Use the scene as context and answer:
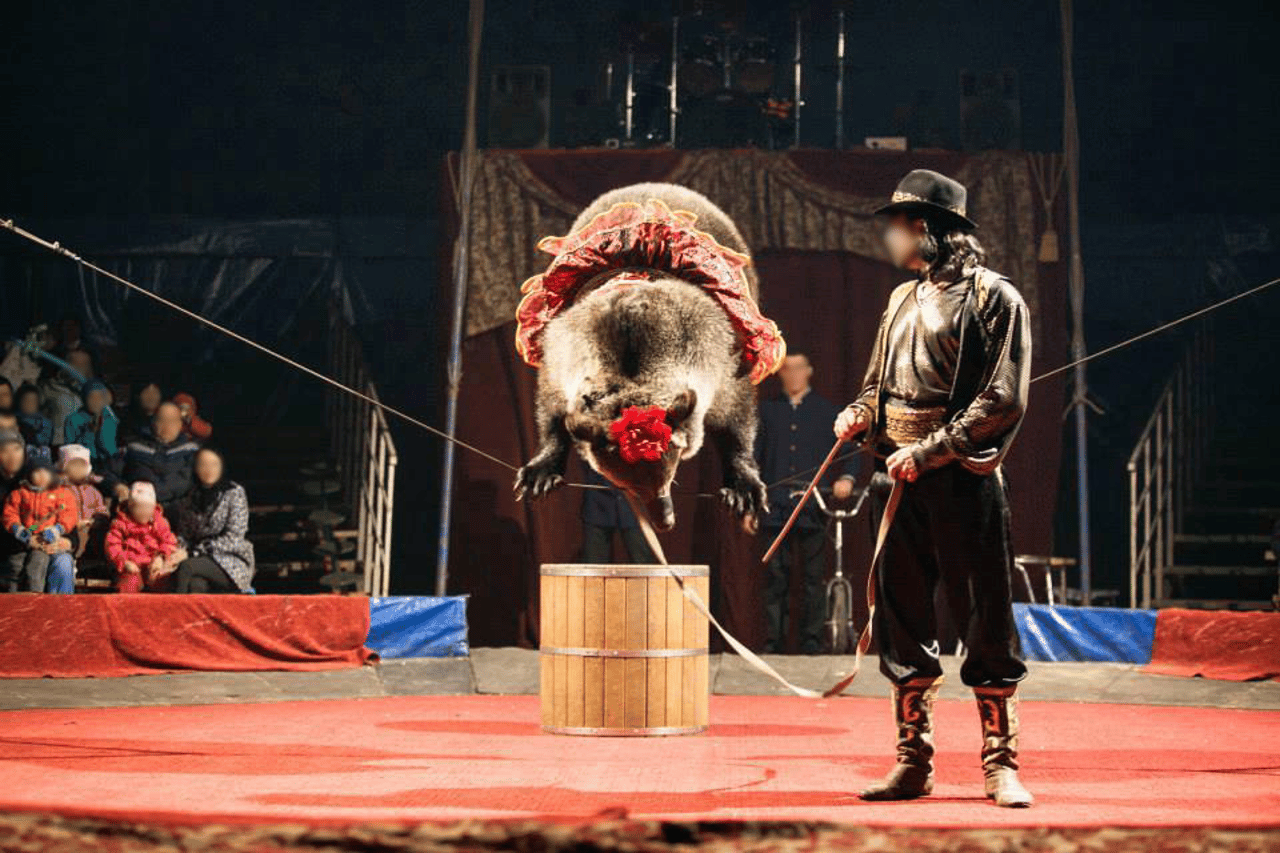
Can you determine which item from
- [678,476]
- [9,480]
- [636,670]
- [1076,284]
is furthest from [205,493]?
[1076,284]

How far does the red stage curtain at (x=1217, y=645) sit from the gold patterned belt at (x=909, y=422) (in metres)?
3.86

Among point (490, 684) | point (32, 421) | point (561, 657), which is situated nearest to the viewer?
point (561, 657)

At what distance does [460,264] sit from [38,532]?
2.87 meters

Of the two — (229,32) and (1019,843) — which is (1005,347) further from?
(229,32)

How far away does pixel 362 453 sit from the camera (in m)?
10.4

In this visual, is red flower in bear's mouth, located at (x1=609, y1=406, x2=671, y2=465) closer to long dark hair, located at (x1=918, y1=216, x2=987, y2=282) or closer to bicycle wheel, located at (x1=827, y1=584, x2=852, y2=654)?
long dark hair, located at (x1=918, y1=216, x2=987, y2=282)

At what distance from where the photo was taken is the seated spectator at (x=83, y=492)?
9031 mm

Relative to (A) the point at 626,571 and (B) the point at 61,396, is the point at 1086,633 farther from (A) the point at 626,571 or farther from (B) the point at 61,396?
(B) the point at 61,396

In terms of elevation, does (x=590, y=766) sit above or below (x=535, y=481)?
below

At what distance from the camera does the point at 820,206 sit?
9531 millimetres

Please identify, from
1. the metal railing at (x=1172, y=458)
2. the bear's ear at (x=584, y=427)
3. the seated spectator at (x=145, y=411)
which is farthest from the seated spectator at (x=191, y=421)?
the metal railing at (x=1172, y=458)

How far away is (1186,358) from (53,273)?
27.7 feet

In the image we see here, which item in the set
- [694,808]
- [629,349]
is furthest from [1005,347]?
[629,349]

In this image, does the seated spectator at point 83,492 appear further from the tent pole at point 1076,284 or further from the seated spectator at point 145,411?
the tent pole at point 1076,284
